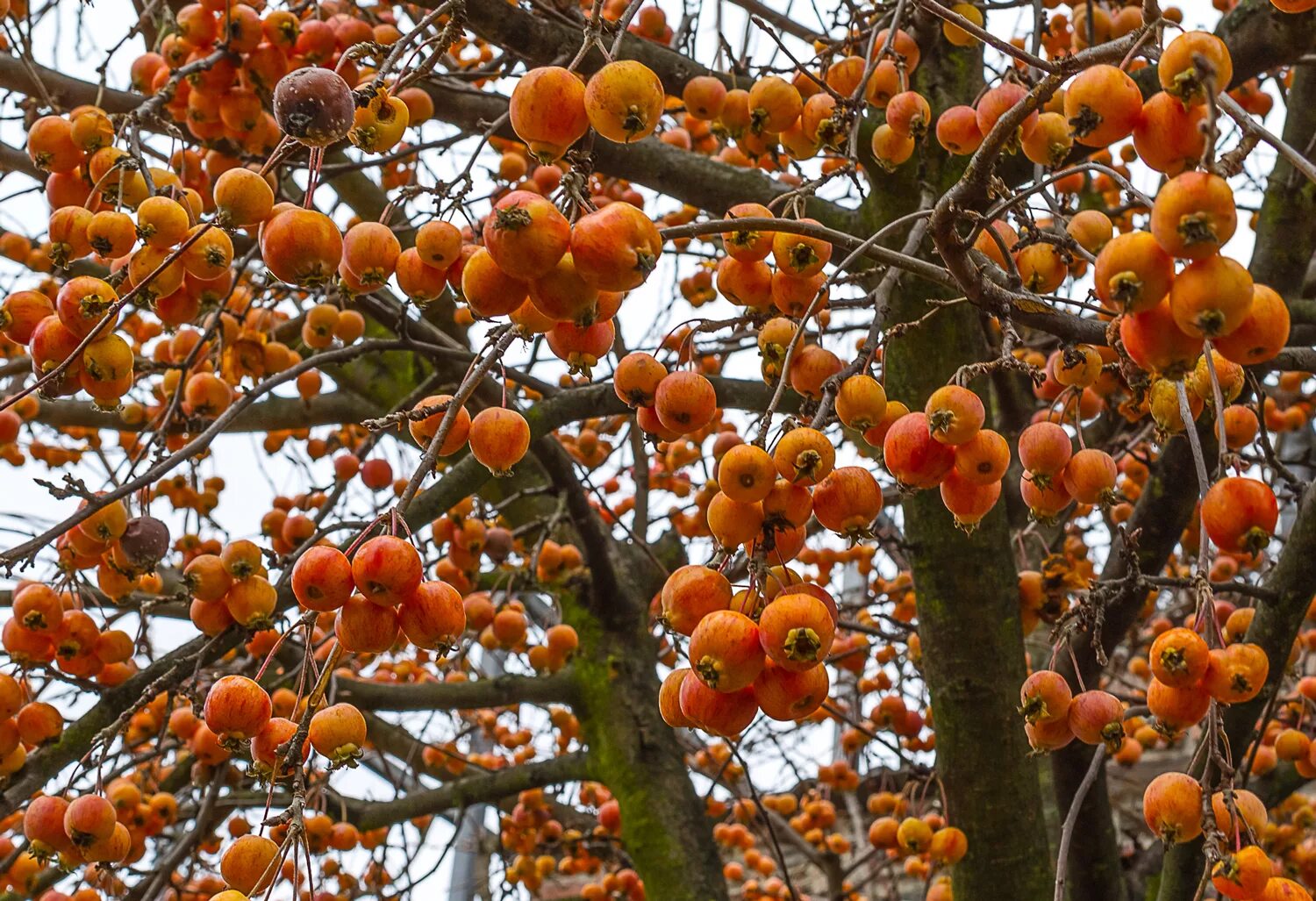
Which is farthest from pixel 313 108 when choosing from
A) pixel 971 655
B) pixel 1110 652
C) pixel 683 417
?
pixel 1110 652

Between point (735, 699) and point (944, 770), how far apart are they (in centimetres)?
182

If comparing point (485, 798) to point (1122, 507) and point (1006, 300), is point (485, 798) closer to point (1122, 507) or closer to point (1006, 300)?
point (1122, 507)

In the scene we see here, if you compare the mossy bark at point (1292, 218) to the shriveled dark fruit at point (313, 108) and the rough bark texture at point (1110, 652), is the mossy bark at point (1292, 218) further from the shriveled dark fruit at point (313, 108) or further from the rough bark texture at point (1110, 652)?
the shriveled dark fruit at point (313, 108)

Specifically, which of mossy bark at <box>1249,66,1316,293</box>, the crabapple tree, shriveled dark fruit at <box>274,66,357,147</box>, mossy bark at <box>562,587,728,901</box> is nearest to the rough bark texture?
the crabapple tree

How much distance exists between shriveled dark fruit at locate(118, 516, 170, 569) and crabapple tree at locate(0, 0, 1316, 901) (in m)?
0.01

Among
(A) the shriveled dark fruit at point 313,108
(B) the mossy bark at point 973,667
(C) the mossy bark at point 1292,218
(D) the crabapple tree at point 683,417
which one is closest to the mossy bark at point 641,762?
(D) the crabapple tree at point 683,417

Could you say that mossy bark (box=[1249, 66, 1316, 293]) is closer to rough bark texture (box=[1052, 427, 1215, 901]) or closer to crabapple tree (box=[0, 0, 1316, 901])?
crabapple tree (box=[0, 0, 1316, 901])

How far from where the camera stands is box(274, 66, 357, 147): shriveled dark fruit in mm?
1432

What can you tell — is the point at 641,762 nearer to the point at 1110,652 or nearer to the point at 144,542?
the point at 1110,652

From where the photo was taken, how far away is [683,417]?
5.29 feet

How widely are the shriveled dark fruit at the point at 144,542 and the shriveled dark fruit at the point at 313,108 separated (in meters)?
1.40

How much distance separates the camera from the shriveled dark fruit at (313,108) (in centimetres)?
143

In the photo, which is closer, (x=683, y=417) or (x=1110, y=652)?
(x=683, y=417)

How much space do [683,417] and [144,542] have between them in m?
1.52
